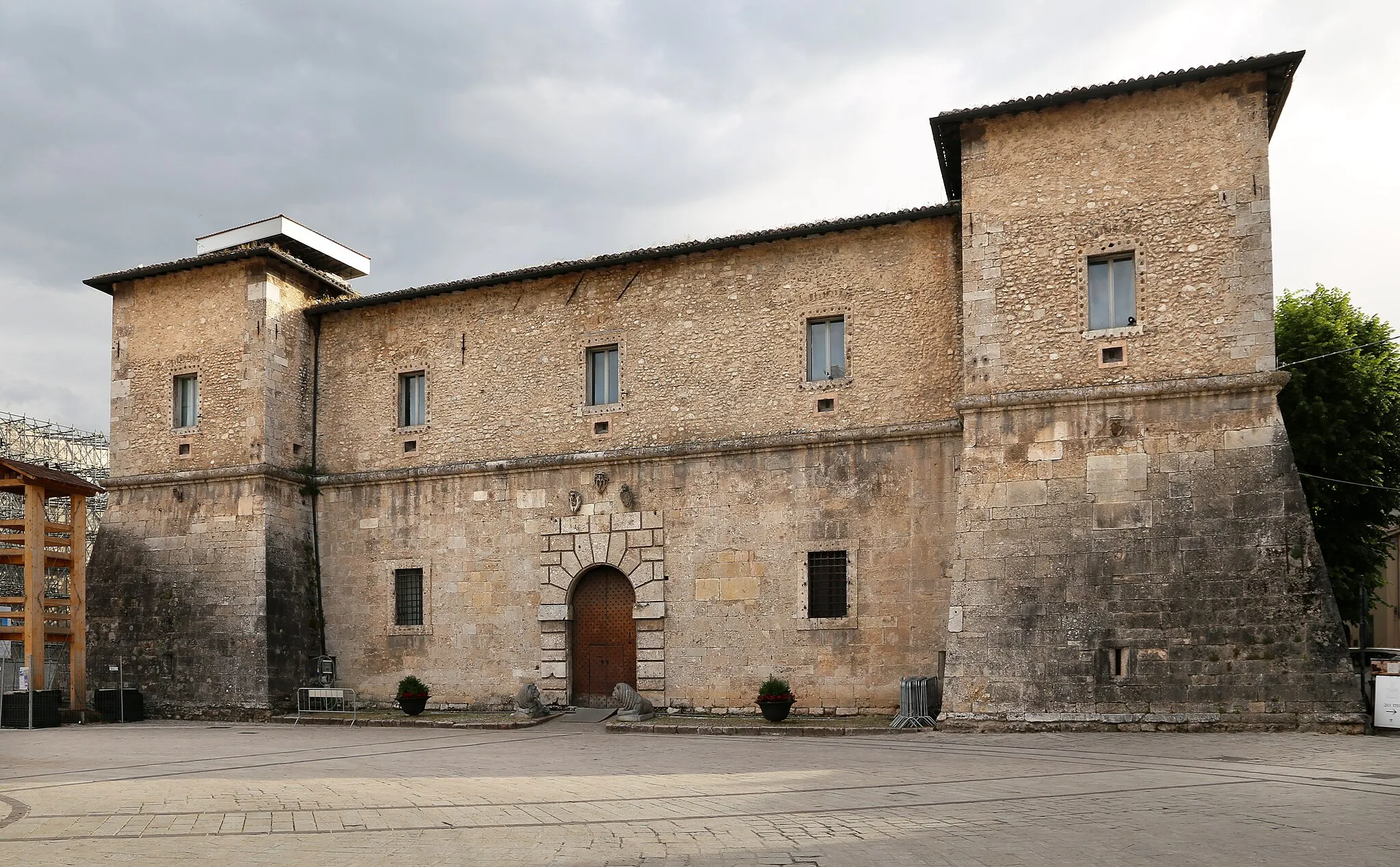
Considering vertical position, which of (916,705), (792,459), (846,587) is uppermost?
(792,459)

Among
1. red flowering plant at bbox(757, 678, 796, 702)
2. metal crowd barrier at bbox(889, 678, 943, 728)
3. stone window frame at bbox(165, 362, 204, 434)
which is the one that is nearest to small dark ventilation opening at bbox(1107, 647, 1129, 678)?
metal crowd barrier at bbox(889, 678, 943, 728)

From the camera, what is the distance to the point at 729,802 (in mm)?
10188

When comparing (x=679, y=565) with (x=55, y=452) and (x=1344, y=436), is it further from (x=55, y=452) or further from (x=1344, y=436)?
(x=55, y=452)

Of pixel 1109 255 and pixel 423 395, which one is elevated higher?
pixel 1109 255

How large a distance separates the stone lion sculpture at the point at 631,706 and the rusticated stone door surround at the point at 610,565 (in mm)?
655

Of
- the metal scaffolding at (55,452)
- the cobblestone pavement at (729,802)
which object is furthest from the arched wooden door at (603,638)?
the metal scaffolding at (55,452)

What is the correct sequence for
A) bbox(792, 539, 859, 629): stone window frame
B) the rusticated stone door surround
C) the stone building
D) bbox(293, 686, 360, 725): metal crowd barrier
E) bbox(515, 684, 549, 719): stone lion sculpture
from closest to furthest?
the stone building < bbox(792, 539, 859, 629): stone window frame < bbox(515, 684, 549, 719): stone lion sculpture < the rusticated stone door surround < bbox(293, 686, 360, 725): metal crowd barrier

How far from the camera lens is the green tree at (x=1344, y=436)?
2223cm

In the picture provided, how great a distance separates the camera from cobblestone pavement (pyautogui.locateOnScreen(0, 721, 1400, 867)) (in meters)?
8.12

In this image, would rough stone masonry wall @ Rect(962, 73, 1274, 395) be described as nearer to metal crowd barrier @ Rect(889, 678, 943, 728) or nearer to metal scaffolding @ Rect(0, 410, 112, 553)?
metal crowd barrier @ Rect(889, 678, 943, 728)

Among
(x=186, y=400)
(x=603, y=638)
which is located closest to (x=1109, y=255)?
(x=603, y=638)

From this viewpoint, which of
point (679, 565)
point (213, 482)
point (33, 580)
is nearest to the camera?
point (679, 565)

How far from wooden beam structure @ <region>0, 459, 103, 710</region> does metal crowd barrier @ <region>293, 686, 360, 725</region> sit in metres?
3.73

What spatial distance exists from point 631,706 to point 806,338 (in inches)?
261
